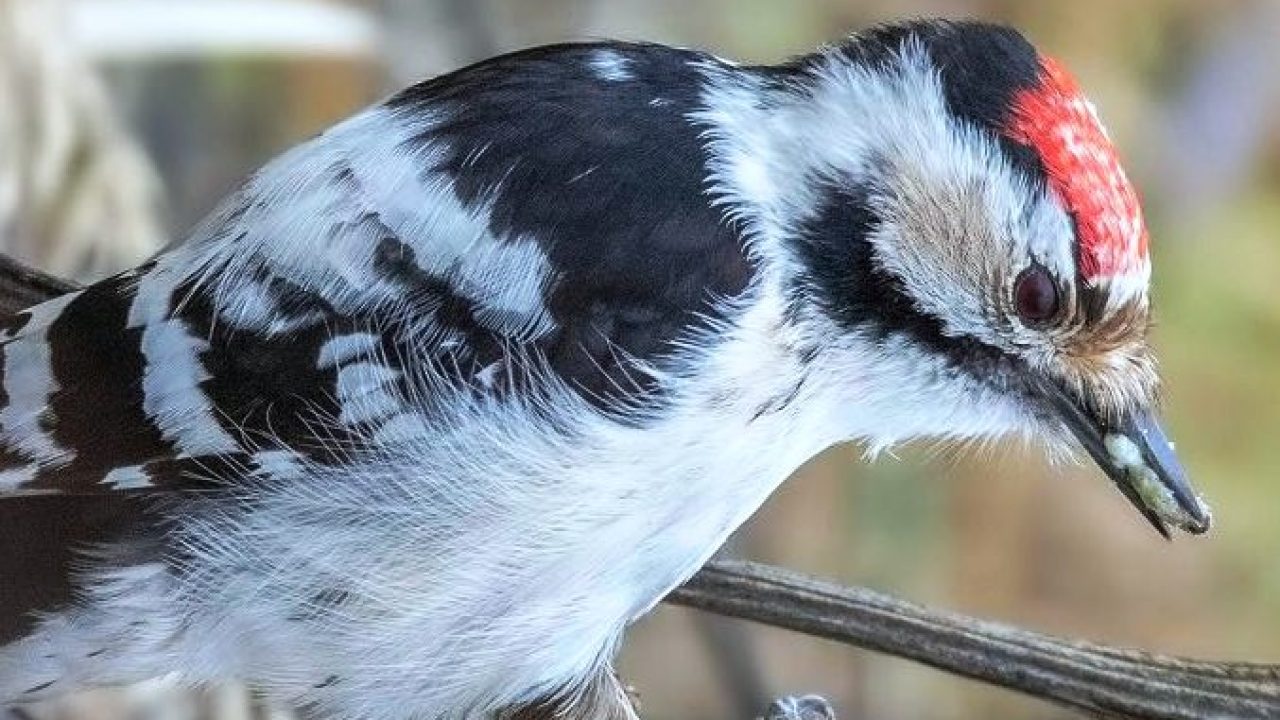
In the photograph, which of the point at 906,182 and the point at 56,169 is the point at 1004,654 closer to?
the point at 906,182

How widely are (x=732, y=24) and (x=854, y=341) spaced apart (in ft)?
5.56

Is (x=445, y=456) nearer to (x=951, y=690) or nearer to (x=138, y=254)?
(x=138, y=254)

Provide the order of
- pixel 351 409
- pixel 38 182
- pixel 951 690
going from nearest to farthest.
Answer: pixel 351 409 → pixel 38 182 → pixel 951 690

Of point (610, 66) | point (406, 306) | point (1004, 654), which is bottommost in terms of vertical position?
point (1004, 654)

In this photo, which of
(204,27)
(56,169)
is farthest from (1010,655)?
(204,27)

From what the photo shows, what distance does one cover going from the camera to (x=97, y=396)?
3.31 feet

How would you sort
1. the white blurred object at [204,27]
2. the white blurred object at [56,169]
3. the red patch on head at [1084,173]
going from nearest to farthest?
the red patch on head at [1084,173] < the white blurred object at [56,169] < the white blurred object at [204,27]

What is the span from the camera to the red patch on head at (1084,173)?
0.96m

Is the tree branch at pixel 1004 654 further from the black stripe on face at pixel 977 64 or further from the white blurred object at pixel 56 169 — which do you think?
the white blurred object at pixel 56 169

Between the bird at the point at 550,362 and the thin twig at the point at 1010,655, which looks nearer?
the thin twig at the point at 1010,655

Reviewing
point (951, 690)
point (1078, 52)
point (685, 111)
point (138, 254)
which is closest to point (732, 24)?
point (1078, 52)

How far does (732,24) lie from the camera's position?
261 centimetres

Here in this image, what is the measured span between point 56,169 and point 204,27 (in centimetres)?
52

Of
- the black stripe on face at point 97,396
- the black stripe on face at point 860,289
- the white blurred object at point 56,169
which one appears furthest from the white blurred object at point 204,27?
the black stripe on face at point 860,289
